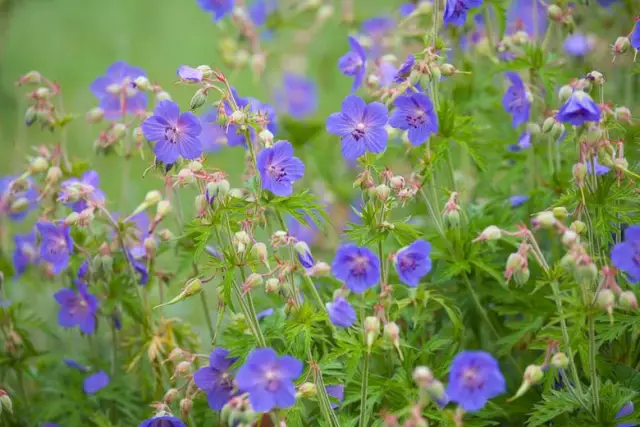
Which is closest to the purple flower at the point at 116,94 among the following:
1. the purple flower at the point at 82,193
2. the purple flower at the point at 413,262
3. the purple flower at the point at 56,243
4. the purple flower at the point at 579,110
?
the purple flower at the point at 82,193

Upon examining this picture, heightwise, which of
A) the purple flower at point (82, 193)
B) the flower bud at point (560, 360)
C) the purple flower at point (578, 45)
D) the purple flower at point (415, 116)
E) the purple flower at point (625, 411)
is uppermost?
the purple flower at point (578, 45)

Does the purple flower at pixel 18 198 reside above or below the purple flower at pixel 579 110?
above

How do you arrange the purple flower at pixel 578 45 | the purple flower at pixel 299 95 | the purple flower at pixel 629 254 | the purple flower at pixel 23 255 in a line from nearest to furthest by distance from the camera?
the purple flower at pixel 629 254 → the purple flower at pixel 23 255 → the purple flower at pixel 578 45 → the purple flower at pixel 299 95

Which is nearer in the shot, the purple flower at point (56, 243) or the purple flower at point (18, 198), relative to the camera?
the purple flower at point (56, 243)

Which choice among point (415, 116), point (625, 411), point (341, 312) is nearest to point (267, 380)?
point (341, 312)

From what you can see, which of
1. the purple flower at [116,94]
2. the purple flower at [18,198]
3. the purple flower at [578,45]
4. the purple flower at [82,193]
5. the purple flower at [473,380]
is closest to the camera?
the purple flower at [473,380]

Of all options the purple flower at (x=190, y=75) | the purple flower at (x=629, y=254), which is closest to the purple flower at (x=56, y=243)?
the purple flower at (x=190, y=75)

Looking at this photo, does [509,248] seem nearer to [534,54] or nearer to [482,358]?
[534,54]

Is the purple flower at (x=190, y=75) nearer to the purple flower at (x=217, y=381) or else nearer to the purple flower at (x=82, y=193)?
the purple flower at (x=82, y=193)
